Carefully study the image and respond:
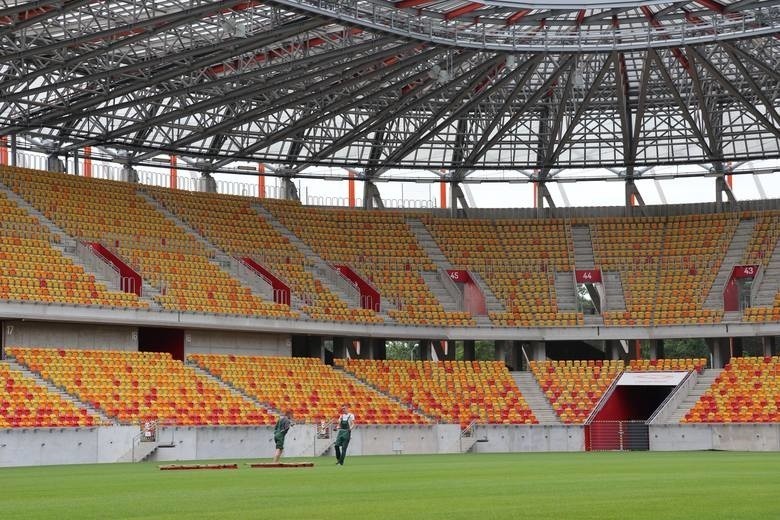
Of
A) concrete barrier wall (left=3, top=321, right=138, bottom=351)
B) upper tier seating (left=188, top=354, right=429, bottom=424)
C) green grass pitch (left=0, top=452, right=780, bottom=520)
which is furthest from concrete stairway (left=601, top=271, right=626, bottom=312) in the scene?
Answer: green grass pitch (left=0, top=452, right=780, bottom=520)

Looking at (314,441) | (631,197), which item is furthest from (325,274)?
(631,197)

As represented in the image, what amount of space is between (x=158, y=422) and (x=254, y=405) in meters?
6.18

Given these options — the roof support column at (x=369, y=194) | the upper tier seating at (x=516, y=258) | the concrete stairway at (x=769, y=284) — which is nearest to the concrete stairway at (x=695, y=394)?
the concrete stairway at (x=769, y=284)

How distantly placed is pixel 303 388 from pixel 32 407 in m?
13.4

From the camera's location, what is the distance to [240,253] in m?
59.9

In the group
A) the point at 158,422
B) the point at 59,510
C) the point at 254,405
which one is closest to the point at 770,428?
the point at 254,405

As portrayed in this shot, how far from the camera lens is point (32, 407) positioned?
4106cm

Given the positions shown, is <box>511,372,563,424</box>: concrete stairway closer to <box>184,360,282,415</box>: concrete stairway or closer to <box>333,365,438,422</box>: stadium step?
<box>333,365,438,422</box>: stadium step

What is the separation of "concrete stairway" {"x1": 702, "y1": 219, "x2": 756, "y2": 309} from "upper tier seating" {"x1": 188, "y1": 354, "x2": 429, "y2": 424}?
1696 cm

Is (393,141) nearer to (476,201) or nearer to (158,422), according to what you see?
(476,201)

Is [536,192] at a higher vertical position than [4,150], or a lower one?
lower

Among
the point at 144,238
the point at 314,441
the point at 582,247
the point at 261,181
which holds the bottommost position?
the point at 314,441

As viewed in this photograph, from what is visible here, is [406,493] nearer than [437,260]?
Yes

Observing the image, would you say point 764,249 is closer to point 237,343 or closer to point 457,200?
point 457,200
